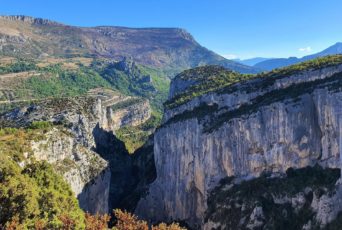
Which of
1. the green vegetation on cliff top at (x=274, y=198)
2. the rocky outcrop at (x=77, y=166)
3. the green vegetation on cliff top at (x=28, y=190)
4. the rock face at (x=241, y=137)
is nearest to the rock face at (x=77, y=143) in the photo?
the rocky outcrop at (x=77, y=166)

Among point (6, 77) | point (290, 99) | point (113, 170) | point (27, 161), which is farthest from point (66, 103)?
point (6, 77)

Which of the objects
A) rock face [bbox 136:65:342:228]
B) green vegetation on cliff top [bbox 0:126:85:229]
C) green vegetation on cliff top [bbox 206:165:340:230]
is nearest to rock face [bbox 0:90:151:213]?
green vegetation on cliff top [bbox 0:126:85:229]

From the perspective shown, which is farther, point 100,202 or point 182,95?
point 182,95

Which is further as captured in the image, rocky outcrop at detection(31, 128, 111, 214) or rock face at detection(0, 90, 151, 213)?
rock face at detection(0, 90, 151, 213)

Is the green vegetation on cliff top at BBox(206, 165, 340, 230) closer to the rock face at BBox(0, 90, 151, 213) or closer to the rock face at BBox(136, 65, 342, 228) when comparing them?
the rock face at BBox(136, 65, 342, 228)

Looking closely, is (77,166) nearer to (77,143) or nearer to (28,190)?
(77,143)

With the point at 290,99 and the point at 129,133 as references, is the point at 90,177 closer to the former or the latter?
the point at 290,99
